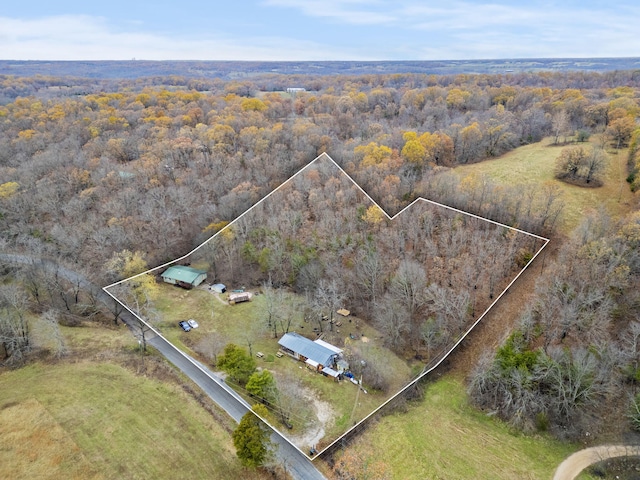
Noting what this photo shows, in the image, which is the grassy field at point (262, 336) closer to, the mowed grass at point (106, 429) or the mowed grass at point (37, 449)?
the mowed grass at point (106, 429)

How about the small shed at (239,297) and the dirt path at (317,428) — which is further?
the small shed at (239,297)

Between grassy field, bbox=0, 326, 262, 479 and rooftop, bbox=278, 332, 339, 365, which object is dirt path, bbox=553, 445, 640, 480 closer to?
rooftop, bbox=278, 332, 339, 365

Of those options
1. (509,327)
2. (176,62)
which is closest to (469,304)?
(509,327)

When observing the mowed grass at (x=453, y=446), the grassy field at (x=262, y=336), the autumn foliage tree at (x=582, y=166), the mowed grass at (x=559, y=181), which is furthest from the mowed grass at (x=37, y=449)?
the autumn foliage tree at (x=582, y=166)

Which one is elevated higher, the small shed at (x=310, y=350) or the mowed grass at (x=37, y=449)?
the small shed at (x=310, y=350)

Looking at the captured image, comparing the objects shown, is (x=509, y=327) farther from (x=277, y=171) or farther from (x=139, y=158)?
(x=139, y=158)

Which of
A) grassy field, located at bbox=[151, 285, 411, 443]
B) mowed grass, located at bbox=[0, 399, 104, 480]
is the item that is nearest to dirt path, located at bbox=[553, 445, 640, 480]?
grassy field, located at bbox=[151, 285, 411, 443]

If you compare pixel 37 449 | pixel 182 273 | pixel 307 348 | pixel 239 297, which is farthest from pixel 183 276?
pixel 37 449
